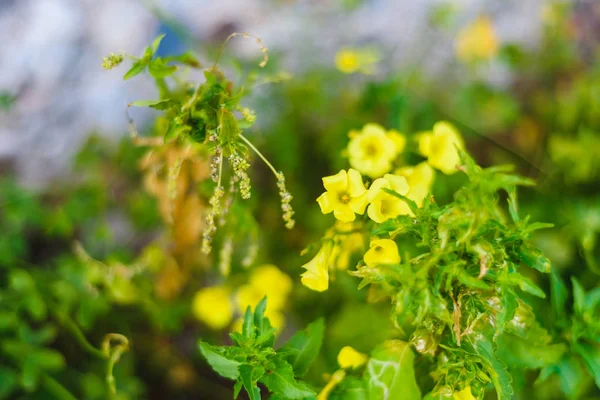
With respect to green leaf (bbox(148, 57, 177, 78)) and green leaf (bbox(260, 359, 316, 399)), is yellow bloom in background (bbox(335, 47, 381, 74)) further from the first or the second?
green leaf (bbox(260, 359, 316, 399))

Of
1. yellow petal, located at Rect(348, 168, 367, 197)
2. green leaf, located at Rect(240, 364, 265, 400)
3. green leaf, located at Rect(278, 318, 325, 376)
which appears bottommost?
green leaf, located at Rect(278, 318, 325, 376)

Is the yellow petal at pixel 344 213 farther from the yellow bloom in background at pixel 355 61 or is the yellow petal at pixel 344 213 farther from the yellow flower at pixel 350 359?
the yellow bloom in background at pixel 355 61

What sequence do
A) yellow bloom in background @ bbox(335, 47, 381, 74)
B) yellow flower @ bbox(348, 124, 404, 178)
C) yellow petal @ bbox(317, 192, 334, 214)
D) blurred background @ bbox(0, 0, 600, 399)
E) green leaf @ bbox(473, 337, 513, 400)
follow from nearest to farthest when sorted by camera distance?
green leaf @ bbox(473, 337, 513, 400) < yellow petal @ bbox(317, 192, 334, 214) < yellow flower @ bbox(348, 124, 404, 178) < blurred background @ bbox(0, 0, 600, 399) < yellow bloom in background @ bbox(335, 47, 381, 74)

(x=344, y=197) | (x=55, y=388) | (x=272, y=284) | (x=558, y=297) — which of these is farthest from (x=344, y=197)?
(x=55, y=388)

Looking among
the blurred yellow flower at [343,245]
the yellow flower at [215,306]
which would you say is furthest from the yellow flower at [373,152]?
the yellow flower at [215,306]

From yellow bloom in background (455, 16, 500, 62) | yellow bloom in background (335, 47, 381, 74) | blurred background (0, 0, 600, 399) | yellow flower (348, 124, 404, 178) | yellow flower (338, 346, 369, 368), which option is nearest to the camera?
yellow flower (338, 346, 369, 368)

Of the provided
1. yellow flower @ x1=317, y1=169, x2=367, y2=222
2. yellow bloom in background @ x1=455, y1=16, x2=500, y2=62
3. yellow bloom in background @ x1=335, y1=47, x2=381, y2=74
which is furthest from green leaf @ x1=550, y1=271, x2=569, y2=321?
yellow bloom in background @ x1=455, y1=16, x2=500, y2=62

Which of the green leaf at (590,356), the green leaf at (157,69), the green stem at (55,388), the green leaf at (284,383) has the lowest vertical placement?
the green stem at (55,388)
